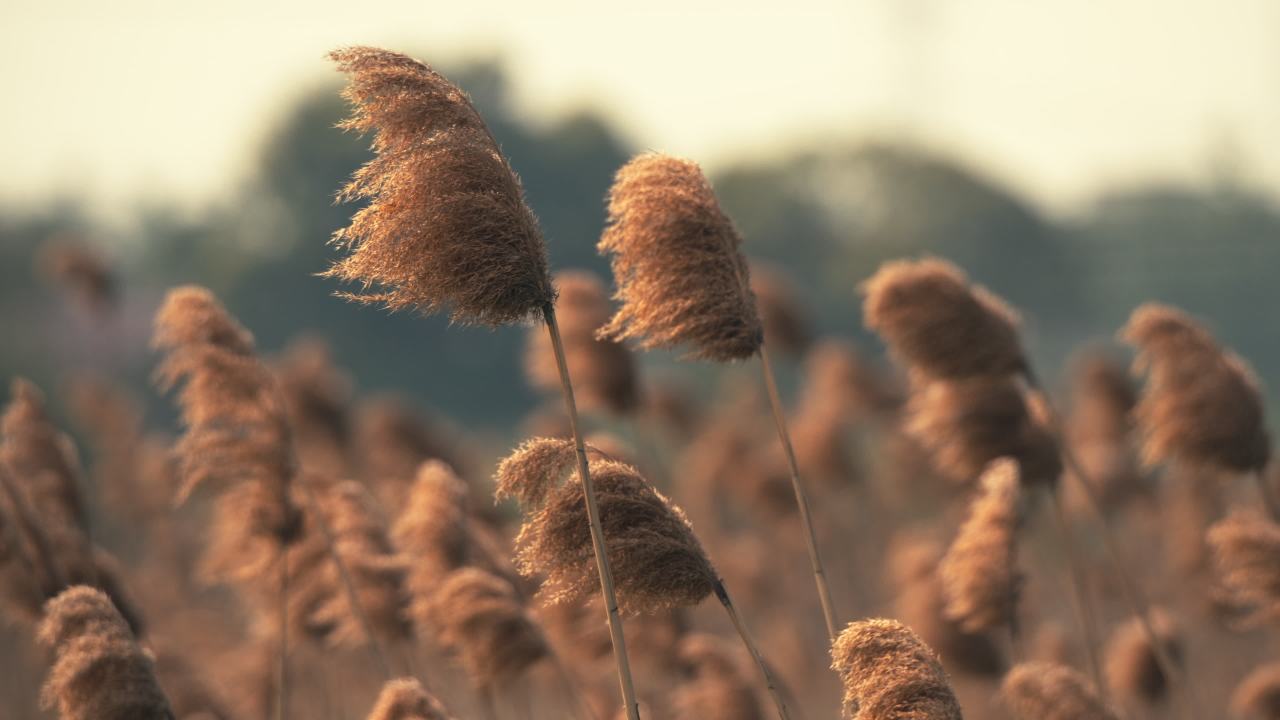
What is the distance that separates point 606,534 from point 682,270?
103 centimetres

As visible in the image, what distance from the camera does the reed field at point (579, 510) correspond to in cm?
475

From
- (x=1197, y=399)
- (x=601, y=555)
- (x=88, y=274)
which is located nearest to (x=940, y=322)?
(x=1197, y=399)

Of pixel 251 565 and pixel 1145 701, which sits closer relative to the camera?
pixel 251 565

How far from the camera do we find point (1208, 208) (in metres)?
104

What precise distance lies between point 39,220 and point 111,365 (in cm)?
677

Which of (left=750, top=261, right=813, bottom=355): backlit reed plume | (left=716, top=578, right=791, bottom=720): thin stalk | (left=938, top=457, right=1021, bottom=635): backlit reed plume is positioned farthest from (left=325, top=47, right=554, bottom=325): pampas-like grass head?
(left=750, top=261, right=813, bottom=355): backlit reed plume

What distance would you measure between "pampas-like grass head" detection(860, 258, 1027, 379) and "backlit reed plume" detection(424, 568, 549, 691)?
2.16 metres

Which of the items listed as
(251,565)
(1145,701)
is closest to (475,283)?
(251,565)

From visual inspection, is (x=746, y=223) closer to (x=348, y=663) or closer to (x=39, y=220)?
(x=39, y=220)

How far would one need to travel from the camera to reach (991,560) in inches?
271

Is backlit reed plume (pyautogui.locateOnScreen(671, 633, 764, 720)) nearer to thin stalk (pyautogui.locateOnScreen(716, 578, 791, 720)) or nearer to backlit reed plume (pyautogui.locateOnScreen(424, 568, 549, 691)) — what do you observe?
backlit reed plume (pyautogui.locateOnScreen(424, 568, 549, 691))

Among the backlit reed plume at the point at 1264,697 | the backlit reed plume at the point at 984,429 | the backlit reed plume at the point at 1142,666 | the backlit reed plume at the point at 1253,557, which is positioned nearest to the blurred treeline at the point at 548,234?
the backlit reed plume at the point at 1142,666

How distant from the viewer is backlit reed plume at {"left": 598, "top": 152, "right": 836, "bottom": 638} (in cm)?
525

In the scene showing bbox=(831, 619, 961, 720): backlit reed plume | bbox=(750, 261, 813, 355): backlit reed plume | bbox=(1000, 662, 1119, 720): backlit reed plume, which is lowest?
bbox=(1000, 662, 1119, 720): backlit reed plume
